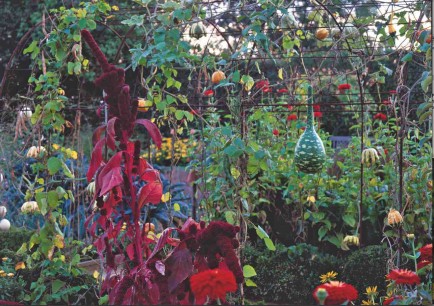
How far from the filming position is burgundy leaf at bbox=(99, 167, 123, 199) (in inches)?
72.2

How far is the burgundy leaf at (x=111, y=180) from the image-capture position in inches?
72.2

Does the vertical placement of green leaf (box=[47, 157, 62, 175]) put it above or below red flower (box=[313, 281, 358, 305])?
below

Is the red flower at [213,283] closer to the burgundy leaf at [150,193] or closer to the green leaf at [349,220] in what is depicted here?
the burgundy leaf at [150,193]

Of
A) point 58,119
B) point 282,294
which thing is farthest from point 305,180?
point 58,119

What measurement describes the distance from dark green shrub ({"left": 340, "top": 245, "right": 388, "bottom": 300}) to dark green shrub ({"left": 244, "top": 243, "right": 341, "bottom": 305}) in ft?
0.50

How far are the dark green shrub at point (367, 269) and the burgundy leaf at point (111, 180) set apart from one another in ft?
7.16

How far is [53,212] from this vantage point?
3152 millimetres

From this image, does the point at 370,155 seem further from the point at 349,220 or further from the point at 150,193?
the point at 150,193

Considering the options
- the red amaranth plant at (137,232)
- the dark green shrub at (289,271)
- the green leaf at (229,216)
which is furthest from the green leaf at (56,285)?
the dark green shrub at (289,271)

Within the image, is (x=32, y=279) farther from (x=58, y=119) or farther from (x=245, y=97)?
(x=245, y=97)

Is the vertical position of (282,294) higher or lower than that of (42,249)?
lower

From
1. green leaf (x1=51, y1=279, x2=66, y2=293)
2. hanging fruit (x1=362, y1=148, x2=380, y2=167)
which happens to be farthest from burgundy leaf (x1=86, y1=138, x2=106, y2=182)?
hanging fruit (x1=362, y1=148, x2=380, y2=167)

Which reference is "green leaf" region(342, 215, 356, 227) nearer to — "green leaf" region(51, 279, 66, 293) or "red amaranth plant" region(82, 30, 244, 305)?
"green leaf" region(51, 279, 66, 293)

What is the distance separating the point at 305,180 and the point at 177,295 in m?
2.56
